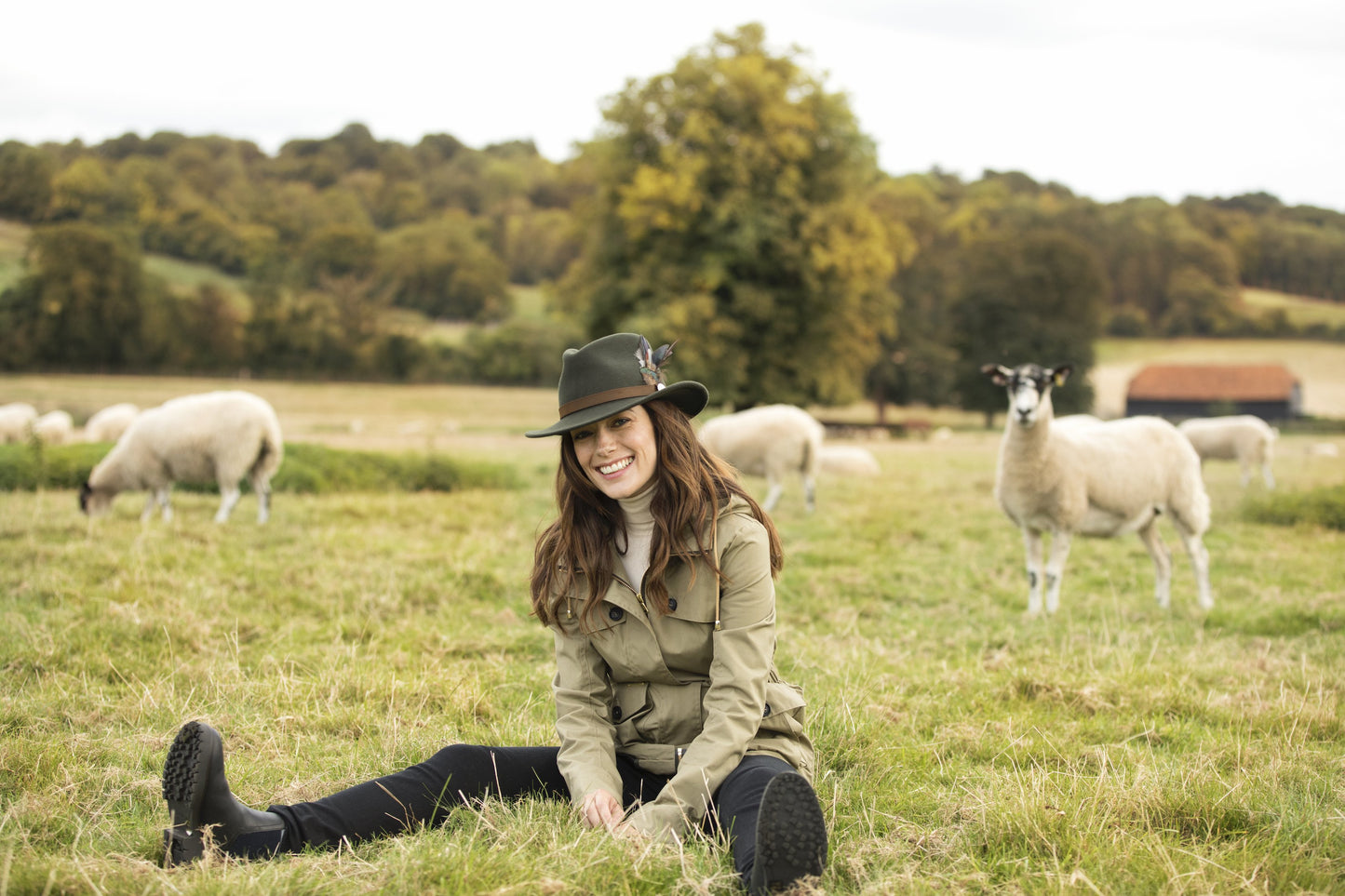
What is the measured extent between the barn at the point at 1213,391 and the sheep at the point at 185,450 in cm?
5581

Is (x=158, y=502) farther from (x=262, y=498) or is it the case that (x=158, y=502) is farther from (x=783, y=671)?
(x=783, y=671)

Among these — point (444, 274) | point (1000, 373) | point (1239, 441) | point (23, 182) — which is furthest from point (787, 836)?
point (444, 274)

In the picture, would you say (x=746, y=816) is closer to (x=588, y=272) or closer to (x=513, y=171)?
(x=588, y=272)

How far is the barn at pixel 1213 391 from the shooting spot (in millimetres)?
56531

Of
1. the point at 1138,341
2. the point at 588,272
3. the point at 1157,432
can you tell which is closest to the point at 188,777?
the point at 1157,432

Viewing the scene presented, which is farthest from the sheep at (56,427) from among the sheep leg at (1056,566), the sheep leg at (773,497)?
the sheep leg at (1056,566)

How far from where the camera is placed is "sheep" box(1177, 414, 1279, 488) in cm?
2070

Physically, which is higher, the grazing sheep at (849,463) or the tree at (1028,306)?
the tree at (1028,306)

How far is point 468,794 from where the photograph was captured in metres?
3.34

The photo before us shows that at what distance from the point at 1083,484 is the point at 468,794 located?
6.99 metres

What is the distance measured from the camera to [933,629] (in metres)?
7.19

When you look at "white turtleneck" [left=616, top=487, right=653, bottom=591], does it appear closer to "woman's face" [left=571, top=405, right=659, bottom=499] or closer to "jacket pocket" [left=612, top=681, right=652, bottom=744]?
"woman's face" [left=571, top=405, right=659, bottom=499]

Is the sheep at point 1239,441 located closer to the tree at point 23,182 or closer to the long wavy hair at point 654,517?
the long wavy hair at point 654,517

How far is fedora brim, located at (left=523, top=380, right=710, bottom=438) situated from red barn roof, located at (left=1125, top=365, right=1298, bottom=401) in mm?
62461
